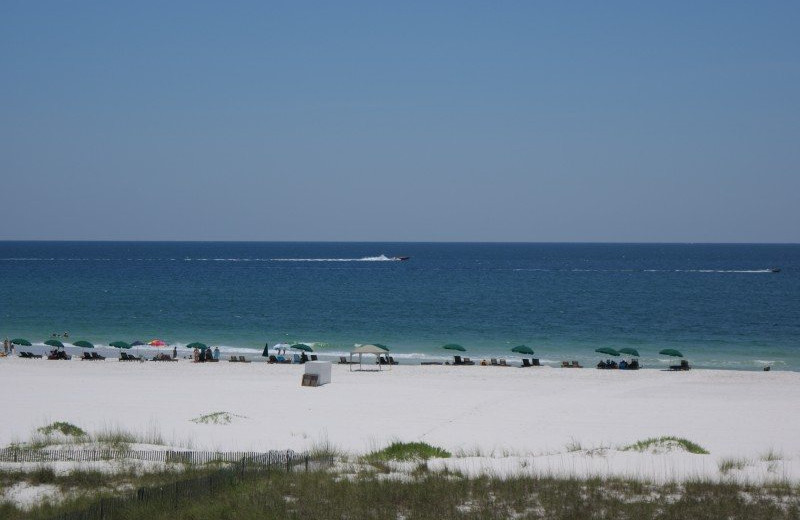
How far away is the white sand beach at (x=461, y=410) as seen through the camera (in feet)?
58.9

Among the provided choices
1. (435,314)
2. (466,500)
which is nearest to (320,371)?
(466,500)

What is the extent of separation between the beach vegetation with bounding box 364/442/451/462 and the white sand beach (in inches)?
23.3

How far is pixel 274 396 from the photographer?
97.3ft

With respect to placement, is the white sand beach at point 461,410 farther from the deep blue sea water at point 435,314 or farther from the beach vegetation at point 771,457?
the deep blue sea water at point 435,314

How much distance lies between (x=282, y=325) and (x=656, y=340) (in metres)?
25.4

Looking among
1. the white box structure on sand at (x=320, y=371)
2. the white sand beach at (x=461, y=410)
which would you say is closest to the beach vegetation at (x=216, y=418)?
the white sand beach at (x=461, y=410)

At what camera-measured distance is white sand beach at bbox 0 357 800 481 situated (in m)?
17.9

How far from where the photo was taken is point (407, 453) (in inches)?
687

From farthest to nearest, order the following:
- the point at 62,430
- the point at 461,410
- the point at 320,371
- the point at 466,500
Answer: the point at 320,371, the point at 461,410, the point at 62,430, the point at 466,500

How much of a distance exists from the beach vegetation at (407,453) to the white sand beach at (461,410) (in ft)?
1.95

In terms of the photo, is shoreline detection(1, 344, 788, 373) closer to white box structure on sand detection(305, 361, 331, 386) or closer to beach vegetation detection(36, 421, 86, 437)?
white box structure on sand detection(305, 361, 331, 386)

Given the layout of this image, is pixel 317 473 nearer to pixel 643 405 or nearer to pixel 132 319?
pixel 643 405

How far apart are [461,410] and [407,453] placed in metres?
9.81

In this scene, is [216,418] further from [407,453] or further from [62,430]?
[407,453]
